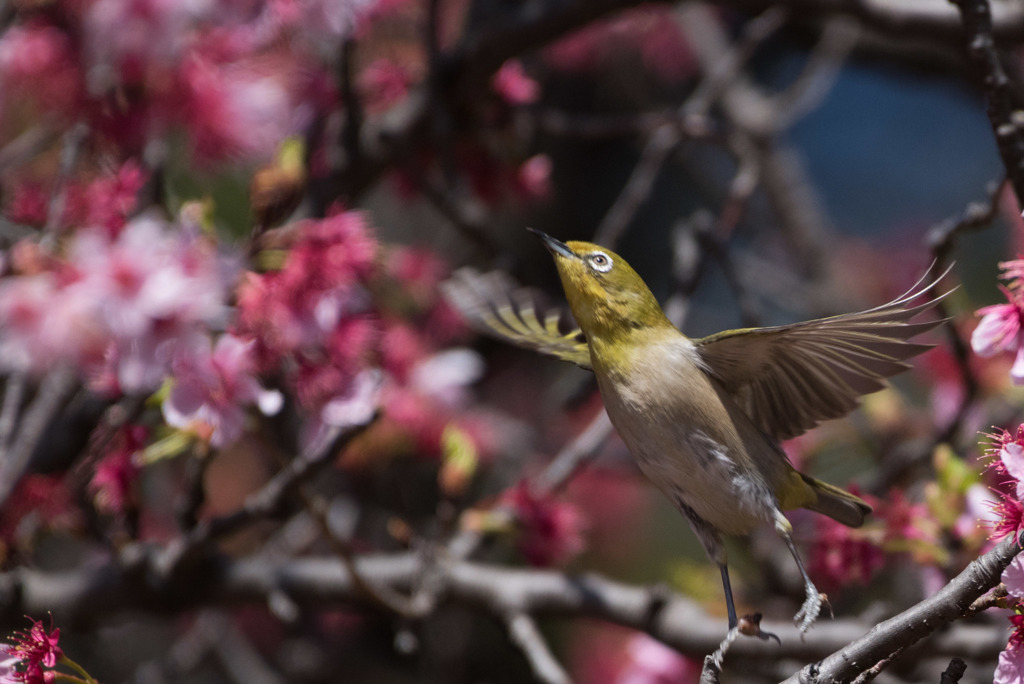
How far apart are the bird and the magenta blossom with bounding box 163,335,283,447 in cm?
69

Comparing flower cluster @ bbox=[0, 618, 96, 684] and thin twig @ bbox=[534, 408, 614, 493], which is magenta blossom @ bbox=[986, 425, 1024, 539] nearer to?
thin twig @ bbox=[534, 408, 614, 493]

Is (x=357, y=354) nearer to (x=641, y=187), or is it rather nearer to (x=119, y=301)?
(x=119, y=301)

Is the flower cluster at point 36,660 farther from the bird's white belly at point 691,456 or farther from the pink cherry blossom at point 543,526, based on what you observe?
the pink cherry blossom at point 543,526

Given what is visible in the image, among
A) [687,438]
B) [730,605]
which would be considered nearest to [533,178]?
[687,438]

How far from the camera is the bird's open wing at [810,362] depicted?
5.22 ft

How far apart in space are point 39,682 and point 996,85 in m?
1.81

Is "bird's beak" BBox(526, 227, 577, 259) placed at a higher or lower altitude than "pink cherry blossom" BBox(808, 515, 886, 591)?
higher

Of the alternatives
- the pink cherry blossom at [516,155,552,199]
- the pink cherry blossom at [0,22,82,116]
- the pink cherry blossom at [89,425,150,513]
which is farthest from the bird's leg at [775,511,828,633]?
the pink cherry blossom at [0,22,82,116]

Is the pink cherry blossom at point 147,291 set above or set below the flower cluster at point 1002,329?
below

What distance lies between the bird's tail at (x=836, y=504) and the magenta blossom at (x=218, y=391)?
→ 1.12m

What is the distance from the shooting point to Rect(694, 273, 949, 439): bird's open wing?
5.22 ft

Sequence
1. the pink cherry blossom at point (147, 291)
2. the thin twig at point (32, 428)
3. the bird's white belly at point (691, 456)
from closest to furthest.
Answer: the pink cherry blossom at point (147, 291)
the bird's white belly at point (691, 456)
the thin twig at point (32, 428)

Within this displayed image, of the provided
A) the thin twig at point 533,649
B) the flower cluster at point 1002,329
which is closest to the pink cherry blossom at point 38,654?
the thin twig at point 533,649

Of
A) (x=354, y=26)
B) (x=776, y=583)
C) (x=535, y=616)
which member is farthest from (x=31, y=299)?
(x=776, y=583)
